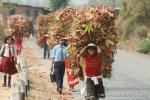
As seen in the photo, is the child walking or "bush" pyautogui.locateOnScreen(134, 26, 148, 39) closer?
the child walking

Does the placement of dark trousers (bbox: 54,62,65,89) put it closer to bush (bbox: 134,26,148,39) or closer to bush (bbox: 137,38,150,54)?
bush (bbox: 137,38,150,54)

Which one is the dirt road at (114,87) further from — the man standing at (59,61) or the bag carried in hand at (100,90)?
the bag carried in hand at (100,90)

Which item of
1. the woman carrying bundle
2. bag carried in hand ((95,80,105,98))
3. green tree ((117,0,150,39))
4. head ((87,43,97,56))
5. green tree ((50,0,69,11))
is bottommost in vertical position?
bag carried in hand ((95,80,105,98))

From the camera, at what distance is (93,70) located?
507 inches

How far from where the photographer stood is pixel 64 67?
1756 centimetres

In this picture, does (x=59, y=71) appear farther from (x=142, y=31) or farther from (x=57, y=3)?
(x=57, y=3)

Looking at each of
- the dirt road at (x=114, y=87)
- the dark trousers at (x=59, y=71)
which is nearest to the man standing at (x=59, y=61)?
the dark trousers at (x=59, y=71)

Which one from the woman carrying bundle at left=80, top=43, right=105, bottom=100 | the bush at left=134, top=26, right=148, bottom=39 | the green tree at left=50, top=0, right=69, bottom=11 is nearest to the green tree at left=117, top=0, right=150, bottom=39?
the bush at left=134, top=26, right=148, bottom=39

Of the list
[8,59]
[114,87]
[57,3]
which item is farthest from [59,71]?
[57,3]

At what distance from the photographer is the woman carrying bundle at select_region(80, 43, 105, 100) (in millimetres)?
12828

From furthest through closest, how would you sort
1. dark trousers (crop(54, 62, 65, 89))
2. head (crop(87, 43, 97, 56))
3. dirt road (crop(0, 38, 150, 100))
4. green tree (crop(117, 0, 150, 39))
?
green tree (crop(117, 0, 150, 39)) → dark trousers (crop(54, 62, 65, 89)) → dirt road (crop(0, 38, 150, 100)) → head (crop(87, 43, 97, 56))

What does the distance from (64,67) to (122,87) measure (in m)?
2.83

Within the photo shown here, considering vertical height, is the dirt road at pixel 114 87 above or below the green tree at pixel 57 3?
below

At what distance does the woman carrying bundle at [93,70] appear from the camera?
12.8 m
